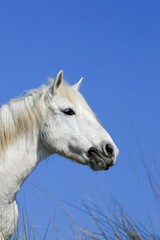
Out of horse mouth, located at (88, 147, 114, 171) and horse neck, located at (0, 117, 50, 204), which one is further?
horse mouth, located at (88, 147, 114, 171)

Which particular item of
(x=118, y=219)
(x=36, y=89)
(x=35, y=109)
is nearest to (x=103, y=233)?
(x=118, y=219)

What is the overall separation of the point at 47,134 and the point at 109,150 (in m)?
0.81

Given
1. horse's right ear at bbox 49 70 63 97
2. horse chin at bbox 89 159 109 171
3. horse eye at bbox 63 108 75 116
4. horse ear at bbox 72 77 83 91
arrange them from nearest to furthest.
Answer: horse chin at bbox 89 159 109 171
horse eye at bbox 63 108 75 116
horse's right ear at bbox 49 70 63 97
horse ear at bbox 72 77 83 91

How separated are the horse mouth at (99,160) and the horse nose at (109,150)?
0.05 m

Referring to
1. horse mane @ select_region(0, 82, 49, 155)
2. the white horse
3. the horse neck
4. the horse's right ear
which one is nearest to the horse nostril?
the white horse

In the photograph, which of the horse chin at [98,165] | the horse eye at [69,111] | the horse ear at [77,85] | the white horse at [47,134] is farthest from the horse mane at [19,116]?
the horse chin at [98,165]

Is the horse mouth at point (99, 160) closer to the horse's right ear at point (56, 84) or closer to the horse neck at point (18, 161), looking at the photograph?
the horse neck at point (18, 161)

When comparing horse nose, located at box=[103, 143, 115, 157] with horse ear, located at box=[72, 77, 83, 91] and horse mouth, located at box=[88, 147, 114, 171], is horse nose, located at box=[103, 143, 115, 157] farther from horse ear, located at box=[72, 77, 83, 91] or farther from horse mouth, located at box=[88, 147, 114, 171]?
horse ear, located at box=[72, 77, 83, 91]

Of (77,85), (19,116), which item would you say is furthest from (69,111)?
(77,85)

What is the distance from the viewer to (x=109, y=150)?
616 cm

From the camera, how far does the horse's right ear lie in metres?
6.64

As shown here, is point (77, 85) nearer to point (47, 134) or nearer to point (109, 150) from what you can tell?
point (47, 134)

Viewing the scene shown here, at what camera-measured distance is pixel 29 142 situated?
6.23 metres

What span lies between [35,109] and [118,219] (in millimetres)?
3910
